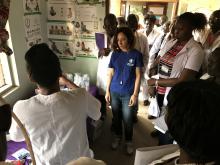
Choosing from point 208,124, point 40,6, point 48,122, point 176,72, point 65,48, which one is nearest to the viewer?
point 208,124

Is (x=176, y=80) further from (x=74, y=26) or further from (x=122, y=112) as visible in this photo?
(x=74, y=26)

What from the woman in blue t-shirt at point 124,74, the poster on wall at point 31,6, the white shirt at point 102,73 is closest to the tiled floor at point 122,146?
the woman in blue t-shirt at point 124,74

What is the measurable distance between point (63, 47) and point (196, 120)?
202cm

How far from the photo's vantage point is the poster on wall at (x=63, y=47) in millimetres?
2336

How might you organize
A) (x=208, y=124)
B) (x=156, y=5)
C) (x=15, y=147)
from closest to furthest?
(x=208, y=124)
(x=15, y=147)
(x=156, y=5)

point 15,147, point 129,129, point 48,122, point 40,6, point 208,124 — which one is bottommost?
point 129,129

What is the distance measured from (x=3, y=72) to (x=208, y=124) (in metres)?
1.86

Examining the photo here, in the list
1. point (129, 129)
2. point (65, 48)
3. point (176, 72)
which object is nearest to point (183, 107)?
point (176, 72)

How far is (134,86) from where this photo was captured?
1962 millimetres

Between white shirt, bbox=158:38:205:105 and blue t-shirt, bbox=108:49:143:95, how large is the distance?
313 millimetres

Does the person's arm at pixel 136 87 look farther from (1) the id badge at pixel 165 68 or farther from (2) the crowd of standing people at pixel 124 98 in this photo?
(1) the id badge at pixel 165 68

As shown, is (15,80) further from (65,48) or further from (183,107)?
(183,107)

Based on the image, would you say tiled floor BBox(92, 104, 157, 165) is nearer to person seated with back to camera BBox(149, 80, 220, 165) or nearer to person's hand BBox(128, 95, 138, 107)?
person's hand BBox(128, 95, 138, 107)

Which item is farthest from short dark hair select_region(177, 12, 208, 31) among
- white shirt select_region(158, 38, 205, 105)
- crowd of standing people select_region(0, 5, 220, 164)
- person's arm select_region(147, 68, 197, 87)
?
person's arm select_region(147, 68, 197, 87)
